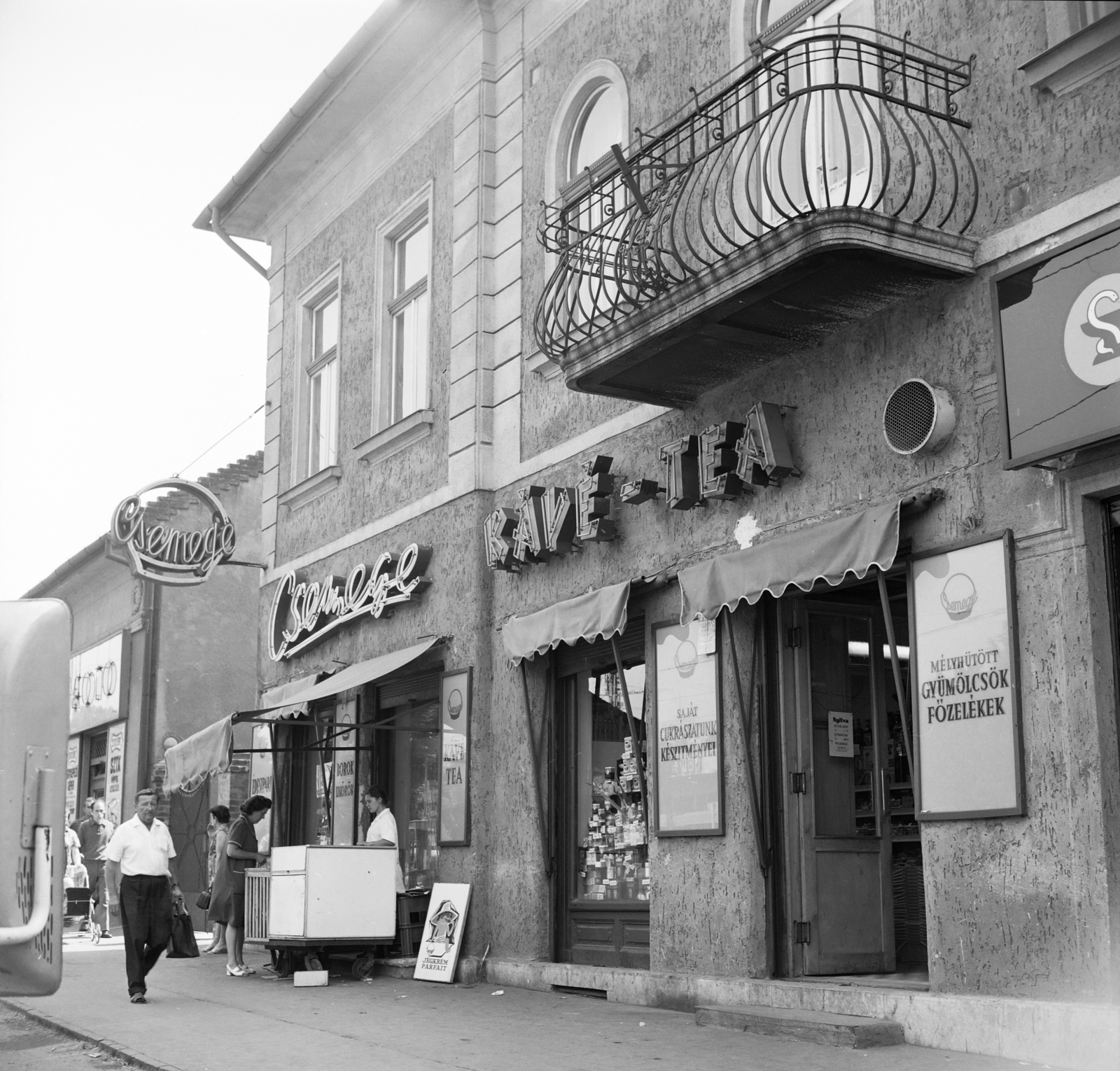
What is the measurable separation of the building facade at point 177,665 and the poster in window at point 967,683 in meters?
15.0

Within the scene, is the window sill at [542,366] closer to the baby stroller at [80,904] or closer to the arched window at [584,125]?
the arched window at [584,125]

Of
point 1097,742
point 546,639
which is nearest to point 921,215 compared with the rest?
point 1097,742

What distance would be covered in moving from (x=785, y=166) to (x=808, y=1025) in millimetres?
5280

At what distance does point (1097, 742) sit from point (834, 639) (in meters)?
2.86

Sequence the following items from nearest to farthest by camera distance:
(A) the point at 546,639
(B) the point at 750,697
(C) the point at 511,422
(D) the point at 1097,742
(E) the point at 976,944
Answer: (D) the point at 1097,742
(E) the point at 976,944
(B) the point at 750,697
(A) the point at 546,639
(C) the point at 511,422

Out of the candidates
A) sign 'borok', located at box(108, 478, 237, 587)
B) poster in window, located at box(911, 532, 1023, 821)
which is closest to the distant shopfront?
sign 'borok', located at box(108, 478, 237, 587)

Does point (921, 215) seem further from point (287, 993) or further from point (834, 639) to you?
point (287, 993)

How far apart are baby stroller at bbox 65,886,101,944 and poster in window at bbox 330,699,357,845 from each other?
6.53 m

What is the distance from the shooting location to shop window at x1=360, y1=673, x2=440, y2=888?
527 inches

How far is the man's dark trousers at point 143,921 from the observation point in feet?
36.3

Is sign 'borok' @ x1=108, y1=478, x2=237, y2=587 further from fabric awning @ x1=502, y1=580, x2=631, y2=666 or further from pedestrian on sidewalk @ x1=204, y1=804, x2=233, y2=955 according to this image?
fabric awning @ x1=502, y1=580, x2=631, y2=666

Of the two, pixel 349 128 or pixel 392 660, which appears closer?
pixel 392 660

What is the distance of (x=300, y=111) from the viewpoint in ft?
51.2

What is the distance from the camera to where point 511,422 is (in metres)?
12.6
